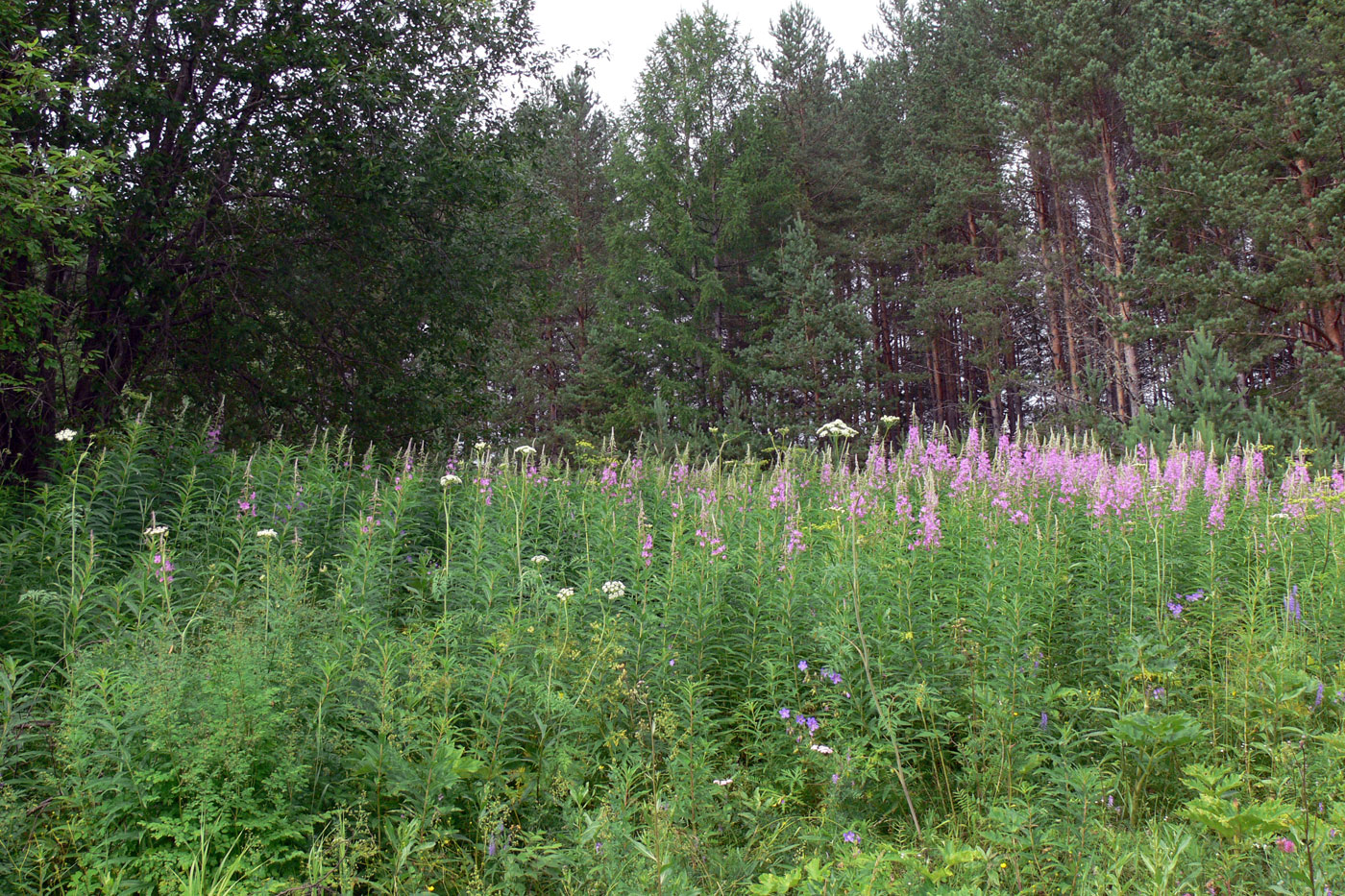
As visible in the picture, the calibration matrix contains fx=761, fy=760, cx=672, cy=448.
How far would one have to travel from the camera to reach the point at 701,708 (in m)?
3.48

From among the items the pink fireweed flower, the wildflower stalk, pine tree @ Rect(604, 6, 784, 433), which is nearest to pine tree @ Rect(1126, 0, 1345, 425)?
pine tree @ Rect(604, 6, 784, 433)

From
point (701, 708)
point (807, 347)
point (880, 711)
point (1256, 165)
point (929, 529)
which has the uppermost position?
point (1256, 165)

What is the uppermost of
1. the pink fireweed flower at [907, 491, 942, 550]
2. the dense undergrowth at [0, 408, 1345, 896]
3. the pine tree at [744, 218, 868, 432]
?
the pine tree at [744, 218, 868, 432]

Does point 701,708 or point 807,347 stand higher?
point 807,347

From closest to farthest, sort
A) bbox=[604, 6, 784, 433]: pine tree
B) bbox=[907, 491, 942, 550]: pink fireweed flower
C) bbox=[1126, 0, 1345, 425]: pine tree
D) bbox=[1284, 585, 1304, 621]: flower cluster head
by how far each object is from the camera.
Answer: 1. bbox=[1284, 585, 1304, 621]: flower cluster head
2. bbox=[907, 491, 942, 550]: pink fireweed flower
3. bbox=[1126, 0, 1345, 425]: pine tree
4. bbox=[604, 6, 784, 433]: pine tree

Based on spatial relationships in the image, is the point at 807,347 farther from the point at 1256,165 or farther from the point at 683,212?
the point at 1256,165

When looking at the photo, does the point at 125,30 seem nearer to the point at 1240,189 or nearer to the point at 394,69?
the point at 394,69

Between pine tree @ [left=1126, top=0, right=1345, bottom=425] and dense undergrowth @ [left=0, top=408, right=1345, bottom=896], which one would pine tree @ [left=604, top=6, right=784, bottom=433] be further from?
dense undergrowth @ [left=0, top=408, right=1345, bottom=896]

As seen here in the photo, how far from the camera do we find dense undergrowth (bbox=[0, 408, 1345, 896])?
2.35m

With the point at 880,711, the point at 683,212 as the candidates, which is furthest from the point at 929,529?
the point at 683,212

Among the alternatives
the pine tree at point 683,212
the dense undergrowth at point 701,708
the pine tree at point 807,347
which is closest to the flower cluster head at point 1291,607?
the dense undergrowth at point 701,708

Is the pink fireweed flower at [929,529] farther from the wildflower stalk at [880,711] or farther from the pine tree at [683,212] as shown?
the pine tree at [683,212]

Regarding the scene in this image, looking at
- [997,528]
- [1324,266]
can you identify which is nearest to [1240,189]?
[1324,266]

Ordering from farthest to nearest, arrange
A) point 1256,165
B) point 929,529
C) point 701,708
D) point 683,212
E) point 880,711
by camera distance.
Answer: point 683,212, point 1256,165, point 929,529, point 701,708, point 880,711
